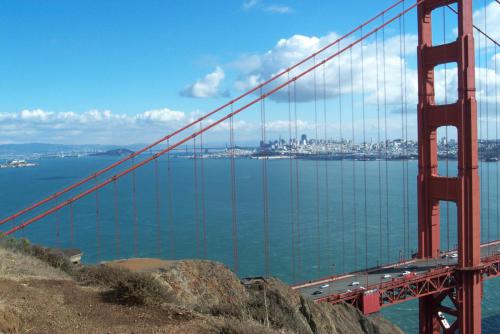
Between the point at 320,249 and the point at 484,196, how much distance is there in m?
27.1

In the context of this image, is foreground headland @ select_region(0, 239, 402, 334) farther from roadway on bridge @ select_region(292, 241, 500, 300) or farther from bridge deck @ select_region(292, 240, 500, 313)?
roadway on bridge @ select_region(292, 241, 500, 300)

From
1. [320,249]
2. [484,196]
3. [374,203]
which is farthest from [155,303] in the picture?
[484,196]

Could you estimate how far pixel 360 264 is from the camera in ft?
81.6

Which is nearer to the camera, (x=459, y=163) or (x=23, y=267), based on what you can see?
(x=23, y=267)

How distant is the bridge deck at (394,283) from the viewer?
506 inches

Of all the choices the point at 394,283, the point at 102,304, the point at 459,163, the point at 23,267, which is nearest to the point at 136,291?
the point at 102,304

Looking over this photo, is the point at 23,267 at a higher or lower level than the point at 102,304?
higher

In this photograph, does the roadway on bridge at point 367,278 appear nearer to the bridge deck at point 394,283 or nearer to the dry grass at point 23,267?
the bridge deck at point 394,283

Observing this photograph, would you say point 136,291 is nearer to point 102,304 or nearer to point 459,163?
point 102,304

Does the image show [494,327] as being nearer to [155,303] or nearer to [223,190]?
[155,303]

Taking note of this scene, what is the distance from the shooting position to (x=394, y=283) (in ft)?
43.7

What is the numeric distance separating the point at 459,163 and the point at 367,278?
15.5ft

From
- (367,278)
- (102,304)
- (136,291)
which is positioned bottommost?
(367,278)

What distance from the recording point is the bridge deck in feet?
42.1
